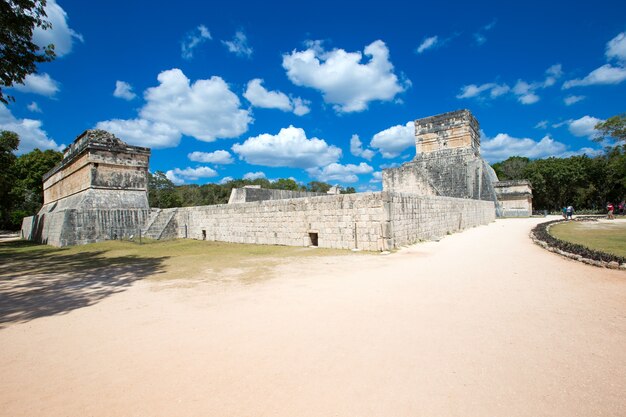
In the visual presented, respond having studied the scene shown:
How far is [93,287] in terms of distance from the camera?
5.66 m

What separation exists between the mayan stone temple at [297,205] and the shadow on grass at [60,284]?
16.4ft

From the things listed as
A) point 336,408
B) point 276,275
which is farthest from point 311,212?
point 336,408

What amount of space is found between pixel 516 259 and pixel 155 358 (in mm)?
7293

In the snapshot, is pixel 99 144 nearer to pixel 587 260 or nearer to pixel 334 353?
pixel 334 353

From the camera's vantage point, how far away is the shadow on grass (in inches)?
171

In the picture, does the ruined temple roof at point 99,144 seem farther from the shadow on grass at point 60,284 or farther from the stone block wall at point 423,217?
the stone block wall at point 423,217

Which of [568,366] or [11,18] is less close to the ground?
[11,18]

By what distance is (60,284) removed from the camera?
600 cm

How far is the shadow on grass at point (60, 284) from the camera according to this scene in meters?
4.34

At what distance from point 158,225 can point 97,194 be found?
11.9 ft

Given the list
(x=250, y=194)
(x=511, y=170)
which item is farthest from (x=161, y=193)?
(x=511, y=170)

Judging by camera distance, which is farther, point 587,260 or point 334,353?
point 587,260

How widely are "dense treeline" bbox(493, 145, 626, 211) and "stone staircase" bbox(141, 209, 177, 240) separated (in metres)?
38.0

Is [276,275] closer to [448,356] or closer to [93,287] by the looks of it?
[93,287]
